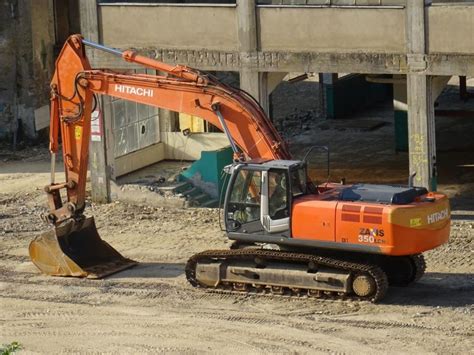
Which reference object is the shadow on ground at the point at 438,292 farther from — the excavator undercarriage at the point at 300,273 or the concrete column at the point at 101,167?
the concrete column at the point at 101,167

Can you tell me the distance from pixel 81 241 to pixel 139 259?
144 centimetres

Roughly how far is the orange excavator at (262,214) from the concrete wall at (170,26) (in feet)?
16.7

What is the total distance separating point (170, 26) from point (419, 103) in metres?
5.70

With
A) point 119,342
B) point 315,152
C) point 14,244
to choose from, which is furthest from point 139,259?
point 315,152

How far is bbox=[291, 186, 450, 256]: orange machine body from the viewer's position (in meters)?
18.6

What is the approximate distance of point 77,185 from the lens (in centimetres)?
2148

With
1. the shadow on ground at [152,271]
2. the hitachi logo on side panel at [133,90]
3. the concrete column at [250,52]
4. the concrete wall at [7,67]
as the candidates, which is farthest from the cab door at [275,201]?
the concrete wall at [7,67]

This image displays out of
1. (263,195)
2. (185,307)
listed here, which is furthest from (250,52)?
(185,307)

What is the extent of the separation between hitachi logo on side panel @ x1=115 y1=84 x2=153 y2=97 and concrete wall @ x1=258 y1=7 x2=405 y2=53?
16.7ft

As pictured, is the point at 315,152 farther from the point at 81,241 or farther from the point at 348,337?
the point at 348,337

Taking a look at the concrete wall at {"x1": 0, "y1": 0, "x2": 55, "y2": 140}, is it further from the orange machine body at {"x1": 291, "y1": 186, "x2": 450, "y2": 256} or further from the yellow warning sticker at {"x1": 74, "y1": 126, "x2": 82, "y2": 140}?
the orange machine body at {"x1": 291, "y1": 186, "x2": 450, "y2": 256}

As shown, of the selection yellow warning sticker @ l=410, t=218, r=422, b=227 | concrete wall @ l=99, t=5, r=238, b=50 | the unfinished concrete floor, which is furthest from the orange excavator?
the unfinished concrete floor

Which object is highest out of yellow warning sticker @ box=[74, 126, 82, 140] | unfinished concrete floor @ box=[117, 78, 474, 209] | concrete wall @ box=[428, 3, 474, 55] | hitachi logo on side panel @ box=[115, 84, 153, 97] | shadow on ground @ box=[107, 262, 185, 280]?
concrete wall @ box=[428, 3, 474, 55]

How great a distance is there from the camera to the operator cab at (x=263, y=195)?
19.4 metres
